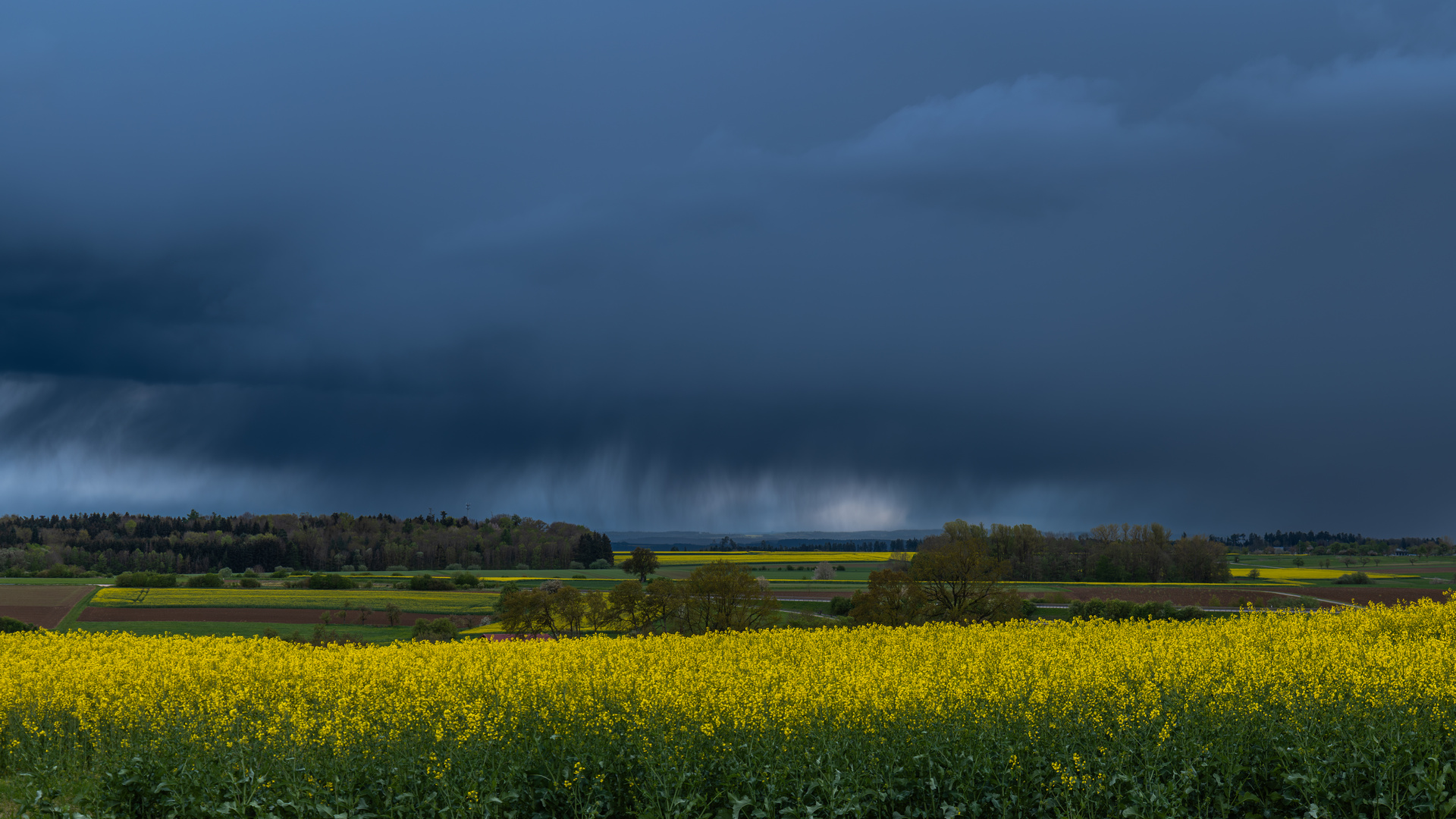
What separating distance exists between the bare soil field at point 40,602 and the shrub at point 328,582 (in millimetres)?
27650

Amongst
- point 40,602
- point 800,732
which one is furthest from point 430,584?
point 800,732

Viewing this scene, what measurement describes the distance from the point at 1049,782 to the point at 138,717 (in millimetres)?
16337

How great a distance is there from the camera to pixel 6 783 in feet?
52.4

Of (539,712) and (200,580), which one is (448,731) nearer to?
(539,712)

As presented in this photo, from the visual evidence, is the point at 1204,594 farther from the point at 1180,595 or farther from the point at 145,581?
the point at 145,581

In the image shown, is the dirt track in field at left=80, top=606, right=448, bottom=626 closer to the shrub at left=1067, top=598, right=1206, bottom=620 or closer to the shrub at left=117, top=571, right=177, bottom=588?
the shrub at left=117, top=571, right=177, bottom=588

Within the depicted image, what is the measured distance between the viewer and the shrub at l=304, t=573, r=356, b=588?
132 m

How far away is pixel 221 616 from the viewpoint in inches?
3637

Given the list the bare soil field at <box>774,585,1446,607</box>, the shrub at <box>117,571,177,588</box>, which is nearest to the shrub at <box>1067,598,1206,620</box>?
the bare soil field at <box>774,585,1446,607</box>

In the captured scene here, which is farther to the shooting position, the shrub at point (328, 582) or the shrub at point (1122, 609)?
the shrub at point (328, 582)

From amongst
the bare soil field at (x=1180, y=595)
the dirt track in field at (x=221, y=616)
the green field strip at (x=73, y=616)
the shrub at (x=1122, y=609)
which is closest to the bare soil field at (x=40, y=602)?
the green field strip at (x=73, y=616)

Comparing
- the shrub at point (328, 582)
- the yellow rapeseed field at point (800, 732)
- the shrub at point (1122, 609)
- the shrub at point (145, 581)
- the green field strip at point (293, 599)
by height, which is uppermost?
the yellow rapeseed field at point (800, 732)

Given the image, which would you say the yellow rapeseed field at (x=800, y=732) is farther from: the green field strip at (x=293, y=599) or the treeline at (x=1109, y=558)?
the treeline at (x=1109, y=558)

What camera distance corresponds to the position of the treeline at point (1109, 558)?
122 meters
